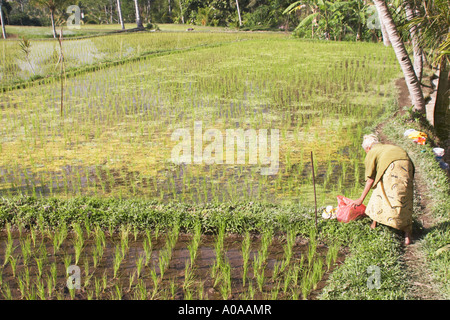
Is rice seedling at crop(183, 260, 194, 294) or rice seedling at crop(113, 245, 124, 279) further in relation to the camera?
rice seedling at crop(113, 245, 124, 279)

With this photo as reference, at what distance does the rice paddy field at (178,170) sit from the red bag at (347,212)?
0.25 meters

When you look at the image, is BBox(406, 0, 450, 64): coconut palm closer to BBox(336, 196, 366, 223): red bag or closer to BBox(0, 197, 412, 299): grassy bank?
BBox(336, 196, 366, 223): red bag

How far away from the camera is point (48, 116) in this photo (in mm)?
6383

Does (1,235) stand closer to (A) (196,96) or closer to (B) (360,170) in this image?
(B) (360,170)

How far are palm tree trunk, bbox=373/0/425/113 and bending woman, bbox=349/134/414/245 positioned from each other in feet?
9.87

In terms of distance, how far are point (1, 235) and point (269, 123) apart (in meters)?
3.73

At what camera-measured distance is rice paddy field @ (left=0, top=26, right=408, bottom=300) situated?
2.93 m

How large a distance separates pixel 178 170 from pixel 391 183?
2.29m

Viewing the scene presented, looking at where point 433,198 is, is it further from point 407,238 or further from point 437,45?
point 437,45

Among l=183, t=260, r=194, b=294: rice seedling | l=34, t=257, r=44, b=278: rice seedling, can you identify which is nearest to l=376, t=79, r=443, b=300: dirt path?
l=183, t=260, r=194, b=294: rice seedling

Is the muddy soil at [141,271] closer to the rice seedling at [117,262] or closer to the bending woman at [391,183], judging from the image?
the rice seedling at [117,262]

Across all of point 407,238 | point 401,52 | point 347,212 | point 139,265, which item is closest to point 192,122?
point 401,52

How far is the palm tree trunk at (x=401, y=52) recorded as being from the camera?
552 centimetres
